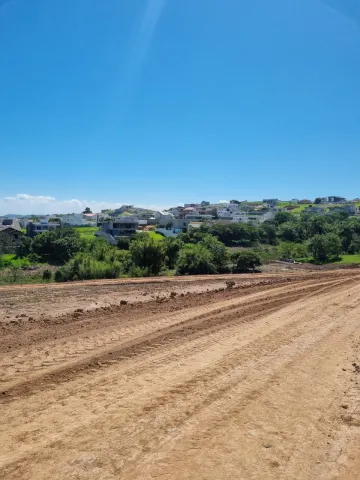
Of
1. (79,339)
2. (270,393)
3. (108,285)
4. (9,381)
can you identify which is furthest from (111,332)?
(108,285)

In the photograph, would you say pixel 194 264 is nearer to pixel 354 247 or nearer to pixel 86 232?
pixel 354 247

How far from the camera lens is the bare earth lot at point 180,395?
3.96m

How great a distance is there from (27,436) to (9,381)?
64.7 inches

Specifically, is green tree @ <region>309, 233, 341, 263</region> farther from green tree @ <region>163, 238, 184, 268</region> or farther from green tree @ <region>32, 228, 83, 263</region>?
green tree @ <region>32, 228, 83, 263</region>

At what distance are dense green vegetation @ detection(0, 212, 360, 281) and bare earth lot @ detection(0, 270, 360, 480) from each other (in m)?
13.4

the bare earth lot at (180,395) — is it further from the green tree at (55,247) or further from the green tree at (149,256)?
the green tree at (55,247)

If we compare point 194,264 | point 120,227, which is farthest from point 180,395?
point 120,227

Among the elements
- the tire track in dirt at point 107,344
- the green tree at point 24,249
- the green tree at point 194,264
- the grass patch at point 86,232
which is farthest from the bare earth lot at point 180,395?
the grass patch at point 86,232

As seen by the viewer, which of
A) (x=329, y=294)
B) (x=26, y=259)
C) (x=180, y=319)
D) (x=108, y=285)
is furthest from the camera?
(x=26, y=259)

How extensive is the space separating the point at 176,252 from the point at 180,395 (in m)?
26.1

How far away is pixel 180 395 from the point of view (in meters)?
5.39

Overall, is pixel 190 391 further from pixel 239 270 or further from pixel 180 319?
pixel 239 270

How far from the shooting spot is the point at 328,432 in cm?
460

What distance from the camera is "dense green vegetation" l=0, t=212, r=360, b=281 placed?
24.1 m
